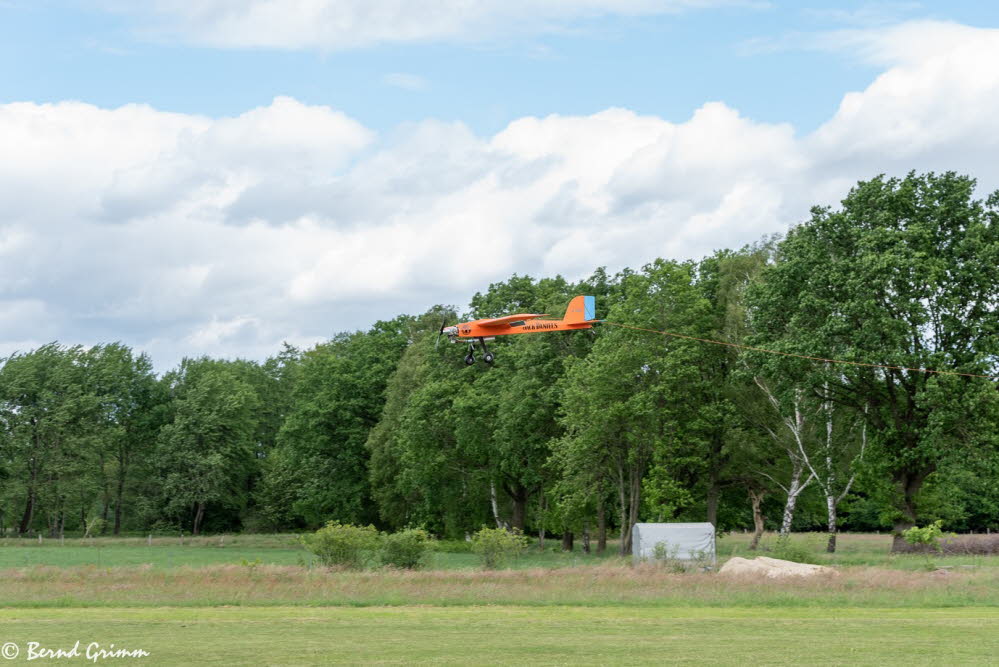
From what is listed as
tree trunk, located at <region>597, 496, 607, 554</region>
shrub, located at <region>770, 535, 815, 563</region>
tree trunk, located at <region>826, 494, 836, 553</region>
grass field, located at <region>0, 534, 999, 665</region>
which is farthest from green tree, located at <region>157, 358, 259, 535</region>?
shrub, located at <region>770, 535, 815, 563</region>

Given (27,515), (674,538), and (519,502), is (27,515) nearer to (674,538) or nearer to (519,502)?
(519,502)

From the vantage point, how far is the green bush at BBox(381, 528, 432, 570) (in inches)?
1551

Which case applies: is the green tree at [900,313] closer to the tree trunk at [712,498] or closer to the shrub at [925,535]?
the shrub at [925,535]

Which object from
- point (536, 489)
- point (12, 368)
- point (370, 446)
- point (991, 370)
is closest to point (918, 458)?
point (991, 370)

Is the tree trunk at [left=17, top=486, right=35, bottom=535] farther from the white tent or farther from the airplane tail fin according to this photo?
the airplane tail fin

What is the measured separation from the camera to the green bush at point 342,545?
128 ft

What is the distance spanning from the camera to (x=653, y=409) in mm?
54281

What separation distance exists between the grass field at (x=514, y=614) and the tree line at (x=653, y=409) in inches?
343

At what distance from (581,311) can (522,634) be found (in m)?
14.0

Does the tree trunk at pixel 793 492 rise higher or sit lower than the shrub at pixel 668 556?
higher

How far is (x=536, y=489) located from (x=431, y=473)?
24.0 feet

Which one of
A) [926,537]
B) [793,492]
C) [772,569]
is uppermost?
[793,492]

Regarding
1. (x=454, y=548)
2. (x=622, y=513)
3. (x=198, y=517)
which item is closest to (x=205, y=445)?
(x=198, y=517)

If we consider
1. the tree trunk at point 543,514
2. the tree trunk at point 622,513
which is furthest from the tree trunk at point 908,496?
the tree trunk at point 543,514
